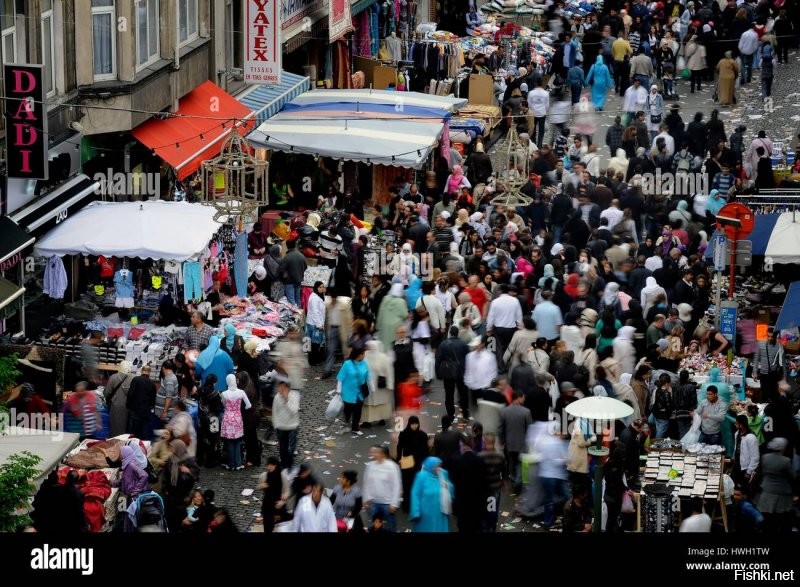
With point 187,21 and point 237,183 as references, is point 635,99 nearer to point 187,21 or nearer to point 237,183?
point 187,21

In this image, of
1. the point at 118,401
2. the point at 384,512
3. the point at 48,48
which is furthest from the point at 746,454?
the point at 48,48

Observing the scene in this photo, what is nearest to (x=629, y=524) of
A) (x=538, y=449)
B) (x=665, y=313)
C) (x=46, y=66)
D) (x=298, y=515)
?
(x=538, y=449)

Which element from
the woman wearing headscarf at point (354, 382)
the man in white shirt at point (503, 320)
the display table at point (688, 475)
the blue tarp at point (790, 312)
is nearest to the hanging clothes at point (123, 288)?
the woman wearing headscarf at point (354, 382)

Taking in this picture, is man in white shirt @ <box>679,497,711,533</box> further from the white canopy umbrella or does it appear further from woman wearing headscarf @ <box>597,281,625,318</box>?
woman wearing headscarf @ <box>597,281,625,318</box>

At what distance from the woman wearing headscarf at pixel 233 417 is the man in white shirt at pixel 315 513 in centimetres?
348

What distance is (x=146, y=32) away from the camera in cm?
2639

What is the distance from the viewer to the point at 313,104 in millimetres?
30875

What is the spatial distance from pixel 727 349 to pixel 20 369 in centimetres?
893

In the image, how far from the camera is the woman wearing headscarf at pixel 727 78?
35.8m

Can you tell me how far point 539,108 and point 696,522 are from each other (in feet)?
62.3

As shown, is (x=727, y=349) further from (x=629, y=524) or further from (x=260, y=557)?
(x=260, y=557)

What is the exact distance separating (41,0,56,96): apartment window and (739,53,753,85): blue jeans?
19.3 m

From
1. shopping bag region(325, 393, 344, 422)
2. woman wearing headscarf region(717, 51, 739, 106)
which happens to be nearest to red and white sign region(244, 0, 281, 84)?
shopping bag region(325, 393, 344, 422)

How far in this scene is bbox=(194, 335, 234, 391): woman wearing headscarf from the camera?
19.9 m
